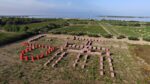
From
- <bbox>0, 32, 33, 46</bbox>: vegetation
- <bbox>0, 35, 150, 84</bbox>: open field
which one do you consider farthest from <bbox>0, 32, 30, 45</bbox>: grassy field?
<bbox>0, 35, 150, 84</bbox>: open field

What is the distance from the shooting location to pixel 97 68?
1550 cm

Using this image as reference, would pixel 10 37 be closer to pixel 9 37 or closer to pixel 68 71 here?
pixel 9 37

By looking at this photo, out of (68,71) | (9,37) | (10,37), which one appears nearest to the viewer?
(68,71)

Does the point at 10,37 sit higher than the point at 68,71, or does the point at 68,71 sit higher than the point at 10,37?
the point at 10,37

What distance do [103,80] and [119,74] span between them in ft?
7.05

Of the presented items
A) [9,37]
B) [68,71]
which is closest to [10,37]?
[9,37]

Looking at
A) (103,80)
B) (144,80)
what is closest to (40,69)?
(103,80)

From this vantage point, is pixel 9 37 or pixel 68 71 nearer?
pixel 68 71

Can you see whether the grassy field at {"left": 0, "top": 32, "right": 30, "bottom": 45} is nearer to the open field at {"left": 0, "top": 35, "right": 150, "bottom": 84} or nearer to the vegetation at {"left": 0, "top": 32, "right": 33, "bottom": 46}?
the vegetation at {"left": 0, "top": 32, "right": 33, "bottom": 46}

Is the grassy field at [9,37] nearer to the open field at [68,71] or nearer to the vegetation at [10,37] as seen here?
the vegetation at [10,37]

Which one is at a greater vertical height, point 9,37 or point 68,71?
point 9,37

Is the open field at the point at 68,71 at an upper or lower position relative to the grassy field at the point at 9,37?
lower

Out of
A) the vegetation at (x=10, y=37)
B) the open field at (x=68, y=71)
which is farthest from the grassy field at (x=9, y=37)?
the open field at (x=68, y=71)

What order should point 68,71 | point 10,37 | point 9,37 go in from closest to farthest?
point 68,71 → point 9,37 → point 10,37
